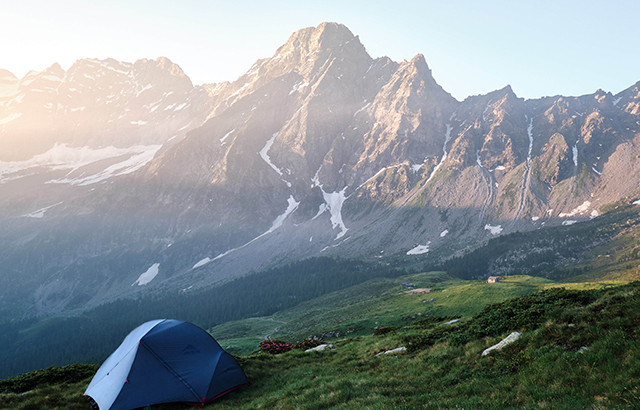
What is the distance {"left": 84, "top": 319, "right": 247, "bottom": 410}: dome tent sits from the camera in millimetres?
18750

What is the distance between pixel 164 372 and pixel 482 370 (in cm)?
1810

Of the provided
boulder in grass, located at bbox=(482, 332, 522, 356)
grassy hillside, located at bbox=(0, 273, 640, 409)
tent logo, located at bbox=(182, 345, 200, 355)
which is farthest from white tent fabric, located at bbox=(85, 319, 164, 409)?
boulder in grass, located at bbox=(482, 332, 522, 356)

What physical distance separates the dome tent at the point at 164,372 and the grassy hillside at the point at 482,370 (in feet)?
2.91

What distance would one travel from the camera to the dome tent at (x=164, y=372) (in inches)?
738

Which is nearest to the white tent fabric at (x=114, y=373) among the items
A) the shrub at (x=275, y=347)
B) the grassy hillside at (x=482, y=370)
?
the grassy hillside at (x=482, y=370)

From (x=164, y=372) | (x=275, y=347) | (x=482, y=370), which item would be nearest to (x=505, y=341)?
(x=482, y=370)

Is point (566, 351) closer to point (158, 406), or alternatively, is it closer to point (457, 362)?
point (457, 362)

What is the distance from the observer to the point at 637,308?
41.7 ft

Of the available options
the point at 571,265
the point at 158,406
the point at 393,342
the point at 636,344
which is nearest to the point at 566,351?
the point at 636,344

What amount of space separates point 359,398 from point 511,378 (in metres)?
6.03

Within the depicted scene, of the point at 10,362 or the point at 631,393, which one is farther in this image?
the point at 10,362

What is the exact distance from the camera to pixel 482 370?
1412cm

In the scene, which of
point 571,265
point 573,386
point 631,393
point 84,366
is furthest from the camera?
point 571,265

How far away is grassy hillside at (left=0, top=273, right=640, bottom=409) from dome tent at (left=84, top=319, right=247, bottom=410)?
89 centimetres
